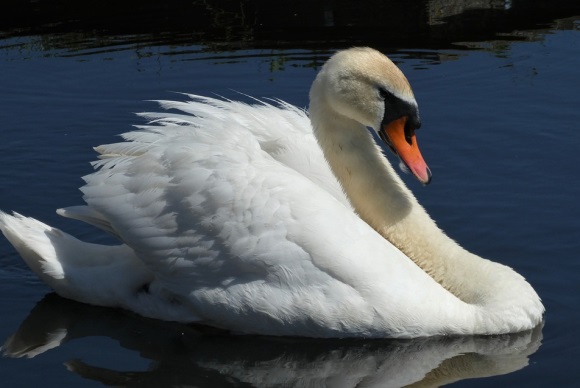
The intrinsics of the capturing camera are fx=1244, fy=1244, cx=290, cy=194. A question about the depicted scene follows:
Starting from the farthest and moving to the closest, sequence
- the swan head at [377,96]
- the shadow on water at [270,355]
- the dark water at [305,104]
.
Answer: the swan head at [377,96], the dark water at [305,104], the shadow on water at [270,355]

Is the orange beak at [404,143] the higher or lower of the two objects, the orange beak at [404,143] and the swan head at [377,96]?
the lower

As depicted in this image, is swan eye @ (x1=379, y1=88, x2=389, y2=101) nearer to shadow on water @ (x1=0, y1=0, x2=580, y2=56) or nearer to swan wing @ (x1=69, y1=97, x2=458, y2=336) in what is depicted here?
swan wing @ (x1=69, y1=97, x2=458, y2=336)

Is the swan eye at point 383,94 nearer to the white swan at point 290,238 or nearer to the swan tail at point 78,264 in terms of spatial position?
the white swan at point 290,238

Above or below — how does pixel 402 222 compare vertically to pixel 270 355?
above

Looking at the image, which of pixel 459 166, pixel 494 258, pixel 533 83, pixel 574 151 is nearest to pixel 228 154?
pixel 494 258

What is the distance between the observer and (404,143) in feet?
24.1

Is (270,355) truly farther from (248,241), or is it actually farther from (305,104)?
(305,104)

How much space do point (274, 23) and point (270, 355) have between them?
7364mm

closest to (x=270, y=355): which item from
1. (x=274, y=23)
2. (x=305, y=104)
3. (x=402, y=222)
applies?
(x=402, y=222)

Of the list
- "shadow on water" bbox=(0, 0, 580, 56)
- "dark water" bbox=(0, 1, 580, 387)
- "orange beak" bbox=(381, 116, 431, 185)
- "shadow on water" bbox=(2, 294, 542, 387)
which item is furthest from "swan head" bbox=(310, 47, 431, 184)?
"shadow on water" bbox=(0, 0, 580, 56)

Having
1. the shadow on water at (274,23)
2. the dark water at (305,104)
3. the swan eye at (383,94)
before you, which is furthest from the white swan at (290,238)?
the shadow on water at (274,23)

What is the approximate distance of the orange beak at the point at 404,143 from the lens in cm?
729

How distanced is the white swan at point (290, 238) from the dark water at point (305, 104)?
0.17 metres

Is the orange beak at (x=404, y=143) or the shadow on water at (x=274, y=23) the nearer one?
the orange beak at (x=404, y=143)
